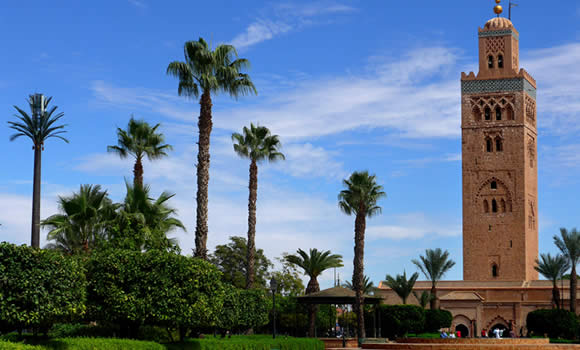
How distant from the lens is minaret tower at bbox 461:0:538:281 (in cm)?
6912

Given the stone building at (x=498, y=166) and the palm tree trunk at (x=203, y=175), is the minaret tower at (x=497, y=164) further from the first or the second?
the palm tree trunk at (x=203, y=175)

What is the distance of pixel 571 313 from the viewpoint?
51.5 meters

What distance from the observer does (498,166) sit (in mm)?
70500

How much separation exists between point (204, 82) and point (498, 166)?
4427cm

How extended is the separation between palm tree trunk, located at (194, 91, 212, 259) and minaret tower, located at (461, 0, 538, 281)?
43.1m

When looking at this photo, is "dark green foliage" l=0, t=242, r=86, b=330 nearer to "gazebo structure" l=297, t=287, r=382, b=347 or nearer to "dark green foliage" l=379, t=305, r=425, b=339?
"gazebo structure" l=297, t=287, r=382, b=347

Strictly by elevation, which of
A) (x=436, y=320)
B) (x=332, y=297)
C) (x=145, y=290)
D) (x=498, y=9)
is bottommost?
(x=436, y=320)

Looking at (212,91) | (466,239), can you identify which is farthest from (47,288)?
(466,239)

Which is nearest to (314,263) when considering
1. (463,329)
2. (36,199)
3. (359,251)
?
(359,251)

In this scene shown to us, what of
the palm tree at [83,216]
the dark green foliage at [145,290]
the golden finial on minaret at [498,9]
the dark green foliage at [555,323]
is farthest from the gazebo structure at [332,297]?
the golden finial on minaret at [498,9]

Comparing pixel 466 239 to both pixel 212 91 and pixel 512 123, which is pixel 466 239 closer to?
pixel 512 123

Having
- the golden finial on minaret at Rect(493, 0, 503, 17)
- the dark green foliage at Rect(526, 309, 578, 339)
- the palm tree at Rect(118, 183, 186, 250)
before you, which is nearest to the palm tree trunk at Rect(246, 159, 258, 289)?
the palm tree at Rect(118, 183, 186, 250)

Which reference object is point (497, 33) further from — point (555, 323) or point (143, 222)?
point (143, 222)

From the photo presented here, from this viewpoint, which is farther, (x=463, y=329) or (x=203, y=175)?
(x=463, y=329)
